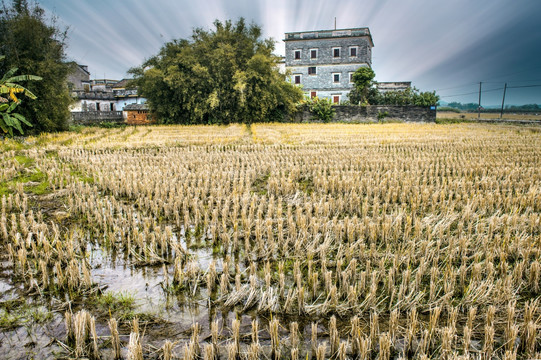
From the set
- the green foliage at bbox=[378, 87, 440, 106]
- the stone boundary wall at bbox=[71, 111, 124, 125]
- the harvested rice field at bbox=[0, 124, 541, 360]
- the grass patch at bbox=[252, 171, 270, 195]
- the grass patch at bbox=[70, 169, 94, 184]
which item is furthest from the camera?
the green foliage at bbox=[378, 87, 440, 106]

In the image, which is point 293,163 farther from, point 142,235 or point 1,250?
point 1,250

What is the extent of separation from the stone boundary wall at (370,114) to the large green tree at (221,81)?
1755 millimetres

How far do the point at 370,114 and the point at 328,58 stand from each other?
46.1 ft

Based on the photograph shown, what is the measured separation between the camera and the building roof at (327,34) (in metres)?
38.6

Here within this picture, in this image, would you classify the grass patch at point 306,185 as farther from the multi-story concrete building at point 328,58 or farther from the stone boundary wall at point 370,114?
the multi-story concrete building at point 328,58

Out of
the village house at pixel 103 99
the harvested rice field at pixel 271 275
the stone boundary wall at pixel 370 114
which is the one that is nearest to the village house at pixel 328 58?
the stone boundary wall at pixel 370 114

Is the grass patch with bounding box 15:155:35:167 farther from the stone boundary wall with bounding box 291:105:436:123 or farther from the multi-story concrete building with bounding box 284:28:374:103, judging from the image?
the multi-story concrete building with bounding box 284:28:374:103

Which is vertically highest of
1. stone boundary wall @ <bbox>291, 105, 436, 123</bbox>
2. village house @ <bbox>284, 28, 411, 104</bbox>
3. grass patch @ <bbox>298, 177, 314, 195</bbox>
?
village house @ <bbox>284, 28, 411, 104</bbox>

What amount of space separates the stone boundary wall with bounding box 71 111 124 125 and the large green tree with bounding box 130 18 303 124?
5586 millimetres

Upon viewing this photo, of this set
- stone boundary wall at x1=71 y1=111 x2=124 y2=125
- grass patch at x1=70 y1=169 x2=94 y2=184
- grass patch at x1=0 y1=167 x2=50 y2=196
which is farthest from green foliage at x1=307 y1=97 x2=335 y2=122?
grass patch at x1=0 y1=167 x2=50 y2=196

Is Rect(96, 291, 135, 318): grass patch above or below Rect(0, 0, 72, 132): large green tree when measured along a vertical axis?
below

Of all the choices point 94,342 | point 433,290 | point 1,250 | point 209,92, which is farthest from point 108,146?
point 209,92

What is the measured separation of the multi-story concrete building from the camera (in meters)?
39.0

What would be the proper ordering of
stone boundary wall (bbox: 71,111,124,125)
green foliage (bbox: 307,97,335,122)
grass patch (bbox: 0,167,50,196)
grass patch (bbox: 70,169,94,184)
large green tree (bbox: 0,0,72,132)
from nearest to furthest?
grass patch (bbox: 0,167,50,196), grass patch (bbox: 70,169,94,184), large green tree (bbox: 0,0,72,132), green foliage (bbox: 307,97,335,122), stone boundary wall (bbox: 71,111,124,125)
